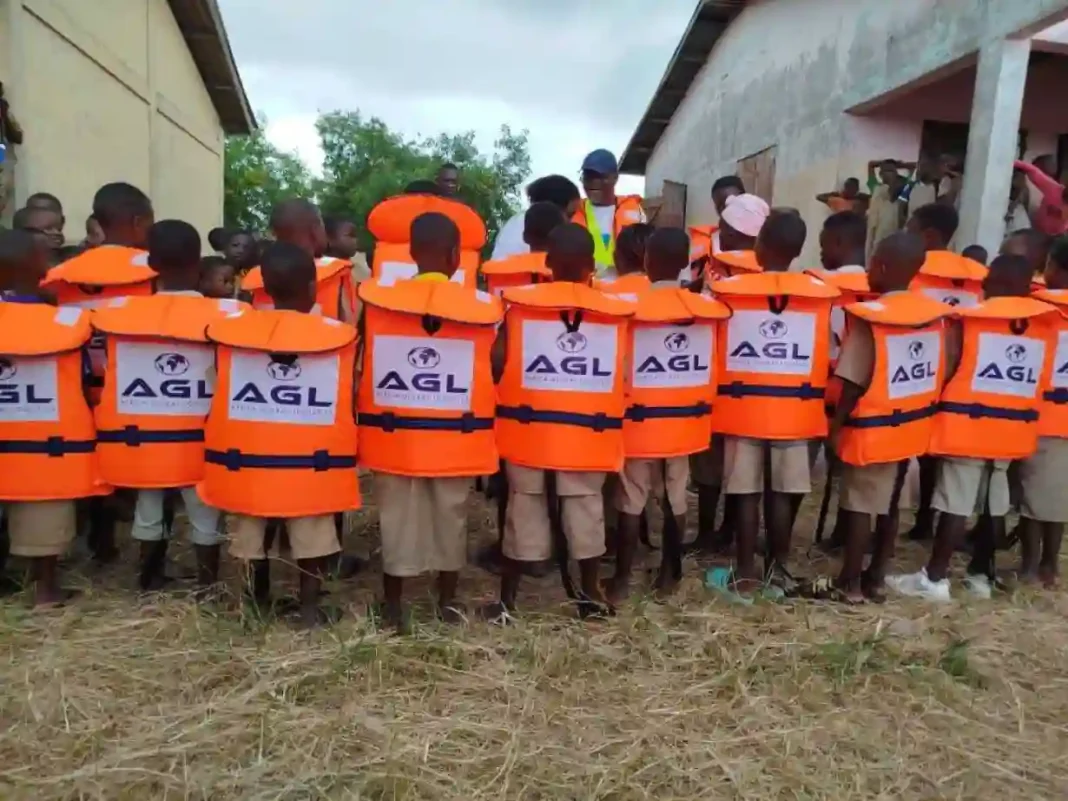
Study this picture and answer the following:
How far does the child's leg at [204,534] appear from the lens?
12.5 feet

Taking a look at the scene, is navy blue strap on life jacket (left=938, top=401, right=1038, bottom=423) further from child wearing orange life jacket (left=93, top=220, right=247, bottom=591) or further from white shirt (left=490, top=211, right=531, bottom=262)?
child wearing orange life jacket (left=93, top=220, right=247, bottom=591)

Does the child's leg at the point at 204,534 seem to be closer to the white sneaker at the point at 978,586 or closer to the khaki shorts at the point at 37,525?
the khaki shorts at the point at 37,525

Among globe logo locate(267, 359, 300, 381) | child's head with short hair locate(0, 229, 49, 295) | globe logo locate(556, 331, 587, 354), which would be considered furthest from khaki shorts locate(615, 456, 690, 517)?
child's head with short hair locate(0, 229, 49, 295)

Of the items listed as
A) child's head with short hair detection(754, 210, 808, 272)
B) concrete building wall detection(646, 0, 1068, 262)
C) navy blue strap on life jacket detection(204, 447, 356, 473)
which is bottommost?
navy blue strap on life jacket detection(204, 447, 356, 473)

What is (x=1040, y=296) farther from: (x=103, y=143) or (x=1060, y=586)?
(x=103, y=143)

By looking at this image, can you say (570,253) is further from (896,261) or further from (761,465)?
(896,261)

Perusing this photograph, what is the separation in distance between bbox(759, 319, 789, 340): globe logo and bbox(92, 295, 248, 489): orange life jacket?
218 centimetres

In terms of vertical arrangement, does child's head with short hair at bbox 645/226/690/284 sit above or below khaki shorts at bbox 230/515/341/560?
above

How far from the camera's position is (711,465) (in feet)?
15.1

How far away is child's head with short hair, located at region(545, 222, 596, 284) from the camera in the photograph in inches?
145

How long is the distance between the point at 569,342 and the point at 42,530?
7.30 ft

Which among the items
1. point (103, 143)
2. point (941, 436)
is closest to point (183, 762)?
point (941, 436)

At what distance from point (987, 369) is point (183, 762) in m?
3.61

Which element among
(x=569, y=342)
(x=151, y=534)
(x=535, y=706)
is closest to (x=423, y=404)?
(x=569, y=342)
